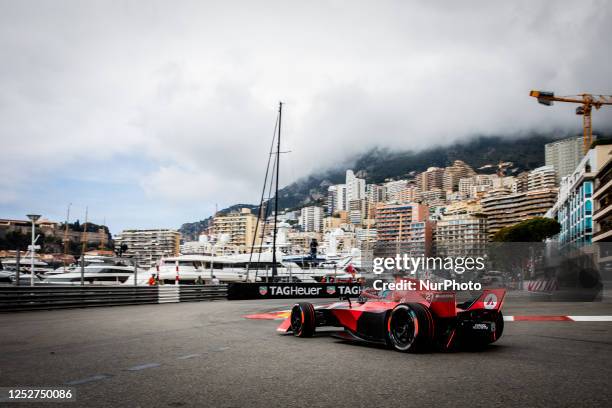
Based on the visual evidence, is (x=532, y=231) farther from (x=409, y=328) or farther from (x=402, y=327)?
(x=409, y=328)

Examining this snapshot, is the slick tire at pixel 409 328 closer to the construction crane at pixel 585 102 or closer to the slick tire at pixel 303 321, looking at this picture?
the slick tire at pixel 303 321

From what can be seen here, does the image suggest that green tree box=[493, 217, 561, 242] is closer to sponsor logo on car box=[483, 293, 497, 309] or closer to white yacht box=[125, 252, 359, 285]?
white yacht box=[125, 252, 359, 285]

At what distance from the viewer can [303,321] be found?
1038cm

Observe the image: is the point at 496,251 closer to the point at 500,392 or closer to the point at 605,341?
the point at 605,341

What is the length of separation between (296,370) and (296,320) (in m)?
4.13

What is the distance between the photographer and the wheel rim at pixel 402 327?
→ 26.8 feet

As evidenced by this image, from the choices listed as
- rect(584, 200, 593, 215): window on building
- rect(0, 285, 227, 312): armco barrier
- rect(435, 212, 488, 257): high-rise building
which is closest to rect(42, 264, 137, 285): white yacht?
rect(0, 285, 227, 312): armco barrier

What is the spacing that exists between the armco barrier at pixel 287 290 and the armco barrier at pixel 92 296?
40.5 inches

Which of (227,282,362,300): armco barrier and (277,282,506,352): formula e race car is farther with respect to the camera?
(227,282,362,300): armco barrier

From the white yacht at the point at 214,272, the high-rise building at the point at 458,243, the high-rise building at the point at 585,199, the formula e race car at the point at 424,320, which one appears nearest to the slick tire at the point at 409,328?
the formula e race car at the point at 424,320

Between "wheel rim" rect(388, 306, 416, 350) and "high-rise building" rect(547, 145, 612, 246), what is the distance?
228 feet

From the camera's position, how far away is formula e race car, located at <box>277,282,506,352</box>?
8055 millimetres

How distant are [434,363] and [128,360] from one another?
391cm

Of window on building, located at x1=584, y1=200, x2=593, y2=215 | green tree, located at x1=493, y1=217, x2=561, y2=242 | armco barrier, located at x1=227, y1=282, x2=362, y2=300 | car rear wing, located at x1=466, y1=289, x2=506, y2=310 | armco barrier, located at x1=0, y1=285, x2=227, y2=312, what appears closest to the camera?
car rear wing, located at x1=466, y1=289, x2=506, y2=310
